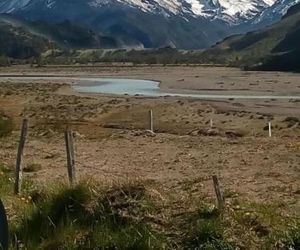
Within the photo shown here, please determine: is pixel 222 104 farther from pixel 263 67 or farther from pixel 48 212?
pixel 263 67

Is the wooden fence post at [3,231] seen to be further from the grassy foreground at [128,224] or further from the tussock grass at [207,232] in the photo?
the tussock grass at [207,232]

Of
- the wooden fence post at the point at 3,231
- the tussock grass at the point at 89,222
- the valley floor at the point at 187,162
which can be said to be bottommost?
the valley floor at the point at 187,162

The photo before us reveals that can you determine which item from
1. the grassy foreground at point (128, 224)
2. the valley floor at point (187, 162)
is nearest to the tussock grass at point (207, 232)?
the grassy foreground at point (128, 224)

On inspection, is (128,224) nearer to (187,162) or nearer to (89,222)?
(89,222)

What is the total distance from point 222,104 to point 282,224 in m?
55.7

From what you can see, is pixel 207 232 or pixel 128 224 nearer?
pixel 207 232

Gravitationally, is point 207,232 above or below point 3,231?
below

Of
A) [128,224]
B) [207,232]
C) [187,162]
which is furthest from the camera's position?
[187,162]

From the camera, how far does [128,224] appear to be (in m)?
10.5

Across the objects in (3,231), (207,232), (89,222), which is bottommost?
(89,222)

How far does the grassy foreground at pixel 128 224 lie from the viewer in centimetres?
986

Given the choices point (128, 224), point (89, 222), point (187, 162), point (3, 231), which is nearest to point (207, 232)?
point (128, 224)

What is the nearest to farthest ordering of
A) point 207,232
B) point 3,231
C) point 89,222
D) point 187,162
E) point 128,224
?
point 3,231, point 207,232, point 128,224, point 89,222, point 187,162

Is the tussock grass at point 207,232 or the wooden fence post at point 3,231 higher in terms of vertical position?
the wooden fence post at point 3,231
